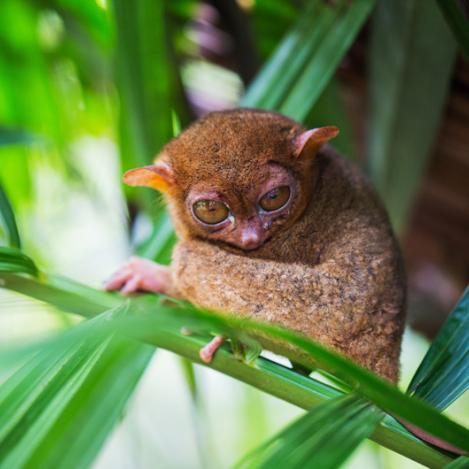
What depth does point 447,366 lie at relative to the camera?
1.93 m

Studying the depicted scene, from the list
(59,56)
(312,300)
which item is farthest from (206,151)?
(59,56)

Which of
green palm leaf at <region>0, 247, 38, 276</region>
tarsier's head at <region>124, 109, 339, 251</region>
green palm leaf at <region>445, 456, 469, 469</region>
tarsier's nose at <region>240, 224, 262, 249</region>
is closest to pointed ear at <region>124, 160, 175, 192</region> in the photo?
tarsier's head at <region>124, 109, 339, 251</region>

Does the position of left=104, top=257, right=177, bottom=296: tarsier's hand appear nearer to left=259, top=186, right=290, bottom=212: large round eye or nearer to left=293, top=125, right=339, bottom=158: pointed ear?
left=259, top=186, right=290, bottom=212: large round eye

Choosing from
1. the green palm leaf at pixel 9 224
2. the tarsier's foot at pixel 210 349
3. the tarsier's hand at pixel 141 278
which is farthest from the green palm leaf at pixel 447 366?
the green palm leaf at pixel 9 224

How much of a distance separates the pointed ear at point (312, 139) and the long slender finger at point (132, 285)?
76 centimetres

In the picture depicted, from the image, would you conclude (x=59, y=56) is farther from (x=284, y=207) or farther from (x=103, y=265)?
(x=284, y=207)

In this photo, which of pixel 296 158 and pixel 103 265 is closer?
pixel 296 158

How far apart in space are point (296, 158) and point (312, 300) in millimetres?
601

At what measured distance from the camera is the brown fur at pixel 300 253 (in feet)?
7.45

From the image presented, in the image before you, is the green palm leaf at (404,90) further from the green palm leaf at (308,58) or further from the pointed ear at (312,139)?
the pointed ear at (312,139)

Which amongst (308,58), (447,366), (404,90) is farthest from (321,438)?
(404,90)

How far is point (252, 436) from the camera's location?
5207mm

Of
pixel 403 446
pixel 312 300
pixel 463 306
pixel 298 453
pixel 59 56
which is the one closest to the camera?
pixel 298 453

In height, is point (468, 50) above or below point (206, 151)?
above
